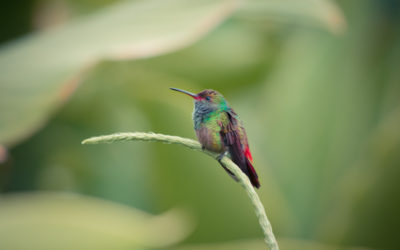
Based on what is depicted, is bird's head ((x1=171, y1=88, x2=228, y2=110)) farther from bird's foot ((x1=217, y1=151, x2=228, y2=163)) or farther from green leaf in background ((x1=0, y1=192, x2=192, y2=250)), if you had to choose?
green leaf in background ((x1=0, y1=192, x2=192, y2=250))

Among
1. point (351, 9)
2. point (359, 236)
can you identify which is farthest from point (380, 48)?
point (359, 236)

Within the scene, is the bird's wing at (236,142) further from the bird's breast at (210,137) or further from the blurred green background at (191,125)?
the blurred green background at (191,125)

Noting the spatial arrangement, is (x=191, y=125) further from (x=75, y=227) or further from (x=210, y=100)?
(x=210, y=100)

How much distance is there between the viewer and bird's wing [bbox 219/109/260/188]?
0.35 meters

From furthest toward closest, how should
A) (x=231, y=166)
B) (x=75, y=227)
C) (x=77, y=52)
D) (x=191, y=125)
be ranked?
(x=77, y=52)
(x=191, y=125)
(x=75, y=227)
(x=231, y=166)

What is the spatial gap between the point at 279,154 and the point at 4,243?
0.69m

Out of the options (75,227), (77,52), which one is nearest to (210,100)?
(75,227)

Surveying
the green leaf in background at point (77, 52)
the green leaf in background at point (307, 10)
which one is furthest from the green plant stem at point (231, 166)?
the green leaf in background at point (307, 10)

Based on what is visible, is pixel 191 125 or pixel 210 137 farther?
pixel 191 125

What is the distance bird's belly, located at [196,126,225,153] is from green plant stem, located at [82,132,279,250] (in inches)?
0.9

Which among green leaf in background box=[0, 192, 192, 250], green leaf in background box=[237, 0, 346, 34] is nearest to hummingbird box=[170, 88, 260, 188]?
green leaf in background box=[0, 192, 192, 250]

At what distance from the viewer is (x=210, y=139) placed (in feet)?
1.21

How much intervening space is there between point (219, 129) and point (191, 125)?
389 mm

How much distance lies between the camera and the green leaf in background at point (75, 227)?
0.60 m
